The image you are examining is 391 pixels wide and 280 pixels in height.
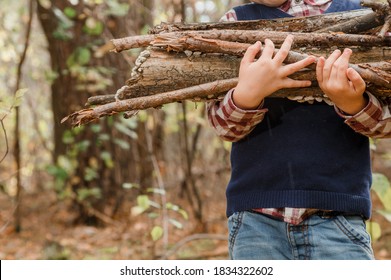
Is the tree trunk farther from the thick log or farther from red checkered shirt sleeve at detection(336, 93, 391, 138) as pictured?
red checkered shirt sleeve at detection(336, 93, 391, 138)

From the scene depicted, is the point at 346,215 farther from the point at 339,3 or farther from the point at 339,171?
the point at 339,3

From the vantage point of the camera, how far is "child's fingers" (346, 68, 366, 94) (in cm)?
138

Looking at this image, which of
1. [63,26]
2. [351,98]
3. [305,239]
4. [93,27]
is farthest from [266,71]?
[63,26]

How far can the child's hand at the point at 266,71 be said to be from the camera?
141 cm

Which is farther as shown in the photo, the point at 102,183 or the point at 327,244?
the point at 102,183

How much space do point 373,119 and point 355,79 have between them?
0.19m

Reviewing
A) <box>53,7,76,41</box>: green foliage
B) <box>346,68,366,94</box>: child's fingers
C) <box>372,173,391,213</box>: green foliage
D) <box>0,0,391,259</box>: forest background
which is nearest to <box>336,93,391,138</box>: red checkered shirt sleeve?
<box>346,68,366,94</box>: child's fingers

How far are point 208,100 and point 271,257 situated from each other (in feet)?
1.79

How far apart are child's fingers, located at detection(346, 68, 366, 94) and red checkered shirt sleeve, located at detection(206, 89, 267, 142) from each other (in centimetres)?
28

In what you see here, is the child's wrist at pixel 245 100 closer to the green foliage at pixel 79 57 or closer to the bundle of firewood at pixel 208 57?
the bundle of firewood at pixel 208 57

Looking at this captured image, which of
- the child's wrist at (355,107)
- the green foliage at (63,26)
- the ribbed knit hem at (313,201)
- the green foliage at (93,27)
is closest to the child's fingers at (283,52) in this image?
the child's wrist at (355,107)

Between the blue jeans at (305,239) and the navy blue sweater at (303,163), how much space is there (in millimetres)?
47

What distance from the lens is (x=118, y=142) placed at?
13.1 feet

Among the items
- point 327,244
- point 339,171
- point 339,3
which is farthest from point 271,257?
point 339,3
